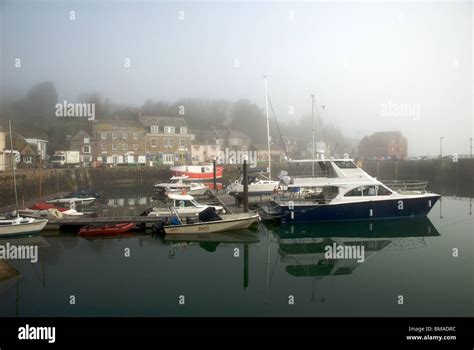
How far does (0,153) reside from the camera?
33.3m

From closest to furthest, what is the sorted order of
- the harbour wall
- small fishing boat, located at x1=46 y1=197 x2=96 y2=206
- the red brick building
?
small fishing boat, located at x1=46 y1=197 x2=96 y2=206 < the harbour wall < the red brick building

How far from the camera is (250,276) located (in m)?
13.8

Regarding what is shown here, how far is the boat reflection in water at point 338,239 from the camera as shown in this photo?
14.9 metres

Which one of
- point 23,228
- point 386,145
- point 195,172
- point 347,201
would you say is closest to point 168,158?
point 195,172

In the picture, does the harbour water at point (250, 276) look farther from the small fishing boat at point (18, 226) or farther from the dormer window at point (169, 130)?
the dormer window at point (169, 130)

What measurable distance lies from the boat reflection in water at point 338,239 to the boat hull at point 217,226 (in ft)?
6.06

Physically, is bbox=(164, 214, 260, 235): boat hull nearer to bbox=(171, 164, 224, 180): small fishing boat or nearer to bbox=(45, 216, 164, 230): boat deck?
bbox=(45, 216, 164, 230): boat deck

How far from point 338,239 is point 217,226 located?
20.1 feet

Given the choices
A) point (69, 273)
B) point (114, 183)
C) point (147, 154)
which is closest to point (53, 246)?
point (69, 273)

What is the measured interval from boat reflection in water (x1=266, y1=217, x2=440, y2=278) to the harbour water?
0.17 feet
